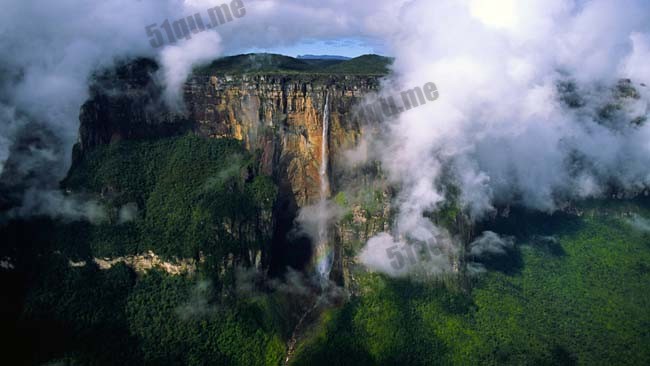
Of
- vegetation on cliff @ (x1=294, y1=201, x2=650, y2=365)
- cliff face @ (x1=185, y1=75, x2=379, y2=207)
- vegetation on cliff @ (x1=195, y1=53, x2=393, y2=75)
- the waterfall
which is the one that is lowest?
vegetation on cliff @ (x1=294, y1=201, x2=650, y2=365)

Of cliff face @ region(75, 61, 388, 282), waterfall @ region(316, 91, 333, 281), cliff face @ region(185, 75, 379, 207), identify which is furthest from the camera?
waterfall @ region(316, 91, 333, 281)

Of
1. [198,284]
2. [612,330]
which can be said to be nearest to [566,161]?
[612,330]

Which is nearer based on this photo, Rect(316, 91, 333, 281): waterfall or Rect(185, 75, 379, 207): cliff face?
Rect(185, 75, 379, 207): cliff face

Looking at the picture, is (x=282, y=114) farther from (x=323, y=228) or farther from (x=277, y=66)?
(x=323, y=228)

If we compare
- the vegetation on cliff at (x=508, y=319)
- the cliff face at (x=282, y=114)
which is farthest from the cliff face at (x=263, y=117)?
the vegetation on cliff at (x=508, y=319)

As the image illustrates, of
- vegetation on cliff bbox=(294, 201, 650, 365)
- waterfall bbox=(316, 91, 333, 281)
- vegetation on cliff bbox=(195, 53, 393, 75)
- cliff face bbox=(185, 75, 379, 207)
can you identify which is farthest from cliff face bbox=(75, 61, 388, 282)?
vegetation on cliff bbox=(294, 201, 650, 365)

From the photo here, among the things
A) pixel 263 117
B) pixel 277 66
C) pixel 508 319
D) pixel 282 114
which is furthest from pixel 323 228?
pixel 508 319

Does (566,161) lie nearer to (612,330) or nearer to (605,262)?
(605,262)

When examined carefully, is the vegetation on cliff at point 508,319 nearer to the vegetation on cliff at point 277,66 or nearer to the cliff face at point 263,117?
the cliff face at point 263,117

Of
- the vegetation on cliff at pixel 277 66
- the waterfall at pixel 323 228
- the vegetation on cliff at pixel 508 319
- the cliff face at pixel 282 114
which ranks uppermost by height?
the vegetation on cliff at pixel 277 66

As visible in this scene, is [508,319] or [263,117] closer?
[508,319]

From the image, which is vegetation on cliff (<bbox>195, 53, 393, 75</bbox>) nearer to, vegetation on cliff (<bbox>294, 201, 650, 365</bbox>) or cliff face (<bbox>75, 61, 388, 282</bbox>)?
cliff face (<bbox>75, 61, 388, 282</bbox>)
